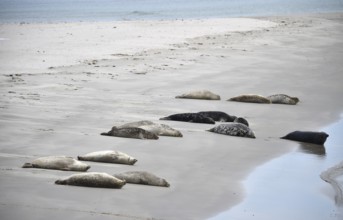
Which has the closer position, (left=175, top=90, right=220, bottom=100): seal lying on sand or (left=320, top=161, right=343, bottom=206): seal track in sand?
(left=320, top=161, right=343, bottom=206): seal track in sand

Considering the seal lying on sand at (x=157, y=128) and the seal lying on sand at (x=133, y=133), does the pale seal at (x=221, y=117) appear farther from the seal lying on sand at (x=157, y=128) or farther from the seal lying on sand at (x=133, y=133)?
the seal lying on sand at (x=133, y=133)

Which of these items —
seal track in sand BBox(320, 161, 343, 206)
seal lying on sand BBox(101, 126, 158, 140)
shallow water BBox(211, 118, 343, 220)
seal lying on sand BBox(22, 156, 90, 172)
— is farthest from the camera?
seal lying on sand BBox(101, 126, 158, 140)

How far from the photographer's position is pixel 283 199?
20.8 ft

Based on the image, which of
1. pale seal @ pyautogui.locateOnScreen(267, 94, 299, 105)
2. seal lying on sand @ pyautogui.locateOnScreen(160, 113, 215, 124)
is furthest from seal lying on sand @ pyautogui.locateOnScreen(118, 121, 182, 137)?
pale seal @ pyautogui.locateOnScreen(267, 94, 299, 105)

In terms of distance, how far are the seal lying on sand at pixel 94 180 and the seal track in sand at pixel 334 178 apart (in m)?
1.83

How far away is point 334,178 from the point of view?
718 cm

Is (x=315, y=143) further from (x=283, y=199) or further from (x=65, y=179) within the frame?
(x=65, y=179)

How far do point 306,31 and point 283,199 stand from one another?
24.9 metres

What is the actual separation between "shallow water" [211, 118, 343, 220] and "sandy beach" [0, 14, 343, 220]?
157 millimetres

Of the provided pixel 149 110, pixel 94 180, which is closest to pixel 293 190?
pixel 94 180

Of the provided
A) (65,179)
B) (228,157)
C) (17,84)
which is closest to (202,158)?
(228,157)

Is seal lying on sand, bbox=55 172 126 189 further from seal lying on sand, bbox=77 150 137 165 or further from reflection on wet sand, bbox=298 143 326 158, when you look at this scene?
reflection on wet sand, bbox=298 143 326 158

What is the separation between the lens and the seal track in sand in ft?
21.2

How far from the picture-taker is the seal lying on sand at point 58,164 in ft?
22.7
